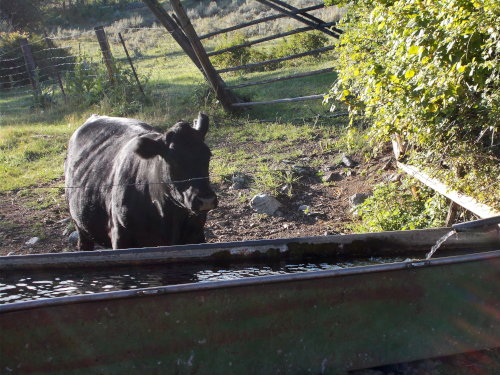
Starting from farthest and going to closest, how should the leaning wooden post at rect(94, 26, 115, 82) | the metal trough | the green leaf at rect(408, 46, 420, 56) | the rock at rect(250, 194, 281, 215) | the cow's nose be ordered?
the leaning wooden post at rect(94, 26, 115, 82)
the rock at rect(250, 194, 281, 215)
the cow's nose
the green leaf at rect(408, 46, 420, 56)
the metal trough

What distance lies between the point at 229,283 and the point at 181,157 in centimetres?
222

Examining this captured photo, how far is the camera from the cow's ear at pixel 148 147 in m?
5.17

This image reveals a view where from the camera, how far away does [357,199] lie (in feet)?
24.1

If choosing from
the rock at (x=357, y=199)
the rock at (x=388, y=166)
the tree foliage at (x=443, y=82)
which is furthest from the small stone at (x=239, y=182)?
the tree foliage at (x=443, y=82)

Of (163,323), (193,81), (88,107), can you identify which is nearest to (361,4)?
(163,323)

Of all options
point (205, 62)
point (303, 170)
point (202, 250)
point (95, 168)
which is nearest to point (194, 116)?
point (205, 62)

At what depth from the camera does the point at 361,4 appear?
6898mm

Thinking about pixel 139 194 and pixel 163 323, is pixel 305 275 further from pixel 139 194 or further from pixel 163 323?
pixel 139 194

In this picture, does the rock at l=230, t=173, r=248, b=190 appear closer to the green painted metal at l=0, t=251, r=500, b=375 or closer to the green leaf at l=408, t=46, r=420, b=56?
the green leaf at l=408, t=46, r=420, b=56

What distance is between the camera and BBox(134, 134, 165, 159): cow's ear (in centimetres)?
517

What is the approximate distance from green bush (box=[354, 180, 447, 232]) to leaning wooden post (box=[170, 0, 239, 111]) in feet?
16.7

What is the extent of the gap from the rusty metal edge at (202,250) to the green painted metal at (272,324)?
89cm

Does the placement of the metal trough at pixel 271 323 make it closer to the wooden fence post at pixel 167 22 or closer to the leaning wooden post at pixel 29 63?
the wooden fence post at pixel 167 22

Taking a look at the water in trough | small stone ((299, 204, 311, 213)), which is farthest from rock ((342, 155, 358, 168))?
the water in trough
